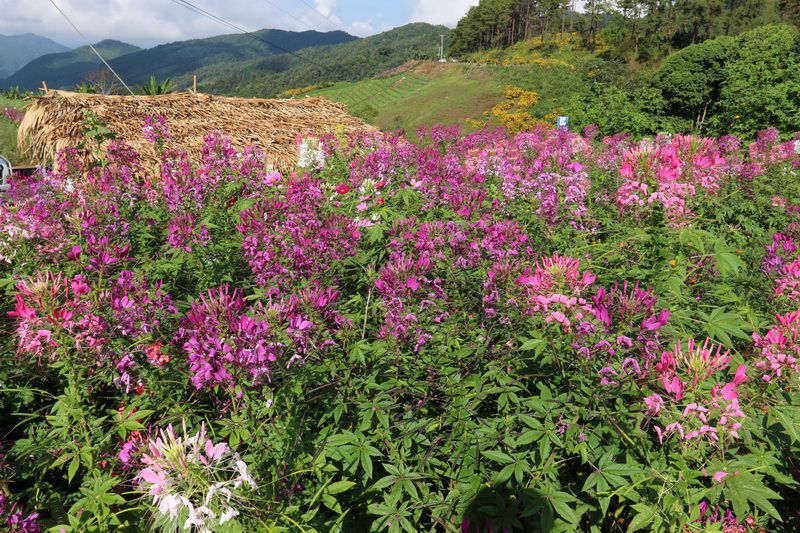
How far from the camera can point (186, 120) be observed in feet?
27.8

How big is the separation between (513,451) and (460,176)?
9.28 ft

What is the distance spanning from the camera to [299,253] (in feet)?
7.30

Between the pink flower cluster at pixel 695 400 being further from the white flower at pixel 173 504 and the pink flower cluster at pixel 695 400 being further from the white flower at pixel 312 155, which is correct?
the white flower at pixel 312 155

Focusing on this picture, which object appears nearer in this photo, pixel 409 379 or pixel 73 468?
pixel 73 468

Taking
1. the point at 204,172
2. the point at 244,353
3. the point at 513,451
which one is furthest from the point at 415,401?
the point at 204,172

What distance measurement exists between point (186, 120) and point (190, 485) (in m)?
8.86

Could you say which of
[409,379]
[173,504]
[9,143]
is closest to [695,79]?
[409,379]

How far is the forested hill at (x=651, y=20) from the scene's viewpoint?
51.5m

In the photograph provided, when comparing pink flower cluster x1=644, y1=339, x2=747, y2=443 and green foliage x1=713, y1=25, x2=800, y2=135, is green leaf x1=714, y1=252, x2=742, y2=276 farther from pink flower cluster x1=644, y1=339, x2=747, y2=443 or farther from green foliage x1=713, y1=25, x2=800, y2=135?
green foliage x1=713, y1=25, x2=800, y2=135

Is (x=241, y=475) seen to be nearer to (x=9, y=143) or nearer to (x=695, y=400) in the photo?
A: (x=695, y=400)

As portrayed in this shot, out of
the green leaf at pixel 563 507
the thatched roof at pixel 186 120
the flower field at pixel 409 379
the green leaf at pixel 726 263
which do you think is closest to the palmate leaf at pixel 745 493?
the flower field at pixel 409 379

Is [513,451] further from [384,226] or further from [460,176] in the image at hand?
[460,176]

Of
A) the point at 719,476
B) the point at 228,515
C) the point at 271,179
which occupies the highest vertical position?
the point at 271,179

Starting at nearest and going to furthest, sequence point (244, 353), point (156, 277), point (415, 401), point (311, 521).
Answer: point (244, 353), point (311, 521), point (415, 401), point (156, 277)
